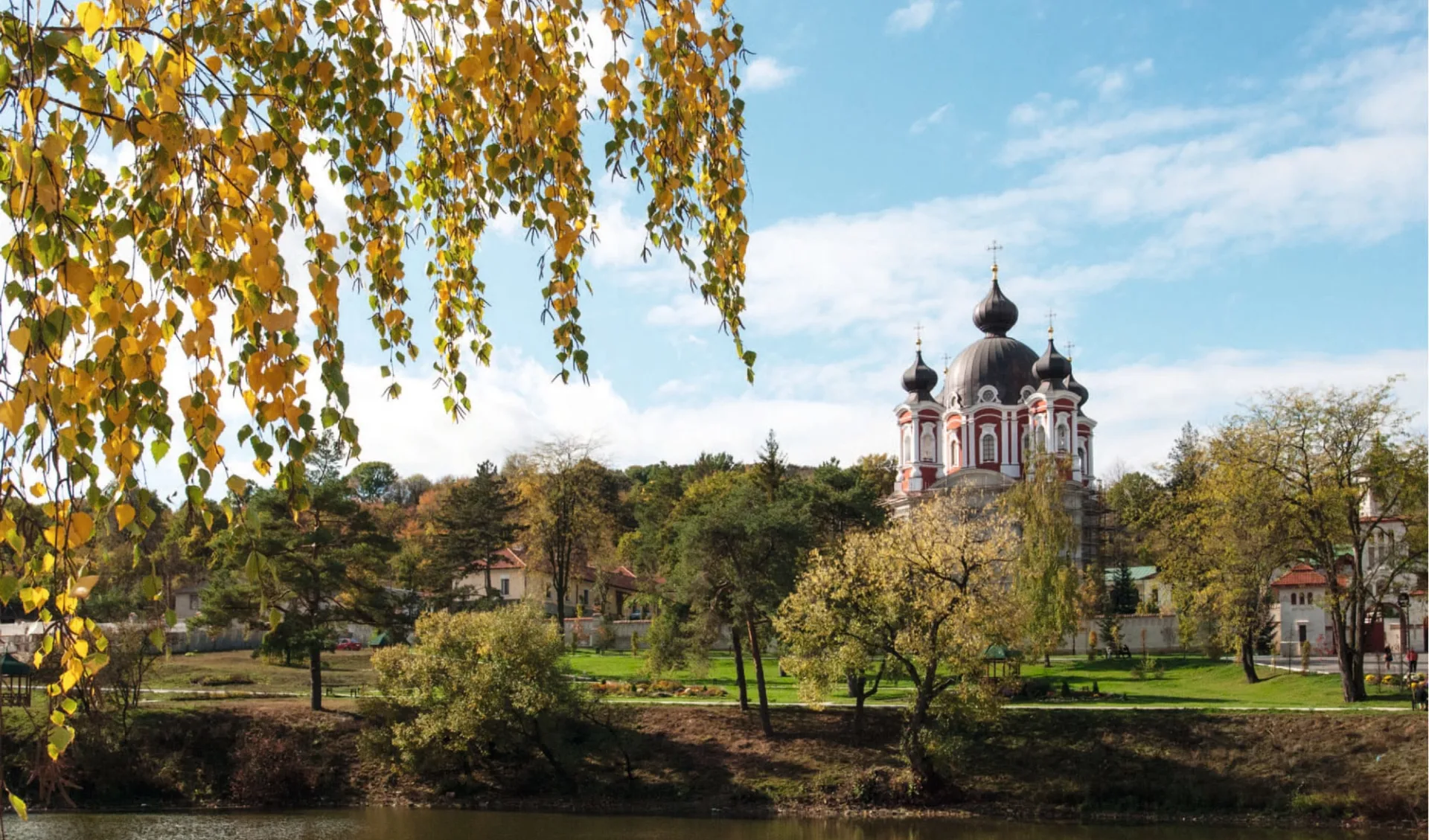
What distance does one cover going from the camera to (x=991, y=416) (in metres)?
60.9

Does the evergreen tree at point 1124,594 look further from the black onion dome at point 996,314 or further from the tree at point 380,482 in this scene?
the tree at point 380,482

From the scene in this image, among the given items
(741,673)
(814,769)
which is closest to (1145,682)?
(741,673)

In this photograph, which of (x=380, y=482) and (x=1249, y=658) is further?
Answer: (x=380, y=482)

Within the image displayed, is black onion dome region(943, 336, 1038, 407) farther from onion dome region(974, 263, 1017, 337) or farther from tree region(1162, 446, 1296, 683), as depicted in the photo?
tree region(1162, 446, 1296, 683)

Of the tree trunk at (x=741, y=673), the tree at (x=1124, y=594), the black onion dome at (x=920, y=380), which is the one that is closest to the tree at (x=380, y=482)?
the black onion dome at (x=920, y=380)

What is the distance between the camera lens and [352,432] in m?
2.72

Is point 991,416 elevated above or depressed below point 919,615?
above

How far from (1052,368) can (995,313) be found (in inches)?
227

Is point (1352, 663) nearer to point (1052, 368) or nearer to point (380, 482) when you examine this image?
point (1052, 368)

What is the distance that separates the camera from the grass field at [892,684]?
31984 millimetres

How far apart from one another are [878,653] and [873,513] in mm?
14011

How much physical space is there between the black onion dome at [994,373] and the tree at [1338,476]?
1118 inches

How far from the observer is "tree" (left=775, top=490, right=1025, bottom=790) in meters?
26.6

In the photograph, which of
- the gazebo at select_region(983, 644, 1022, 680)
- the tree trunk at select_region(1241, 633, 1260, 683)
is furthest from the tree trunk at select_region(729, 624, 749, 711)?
the tree trunk at select_region(1241, 633, 1260, 683)
